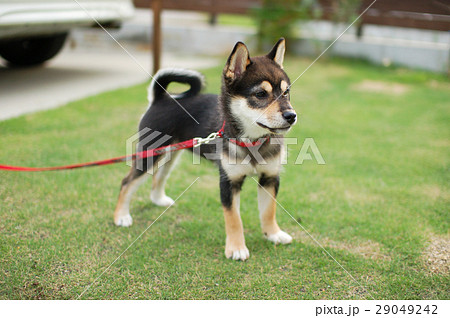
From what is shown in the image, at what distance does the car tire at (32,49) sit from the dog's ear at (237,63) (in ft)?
22.0

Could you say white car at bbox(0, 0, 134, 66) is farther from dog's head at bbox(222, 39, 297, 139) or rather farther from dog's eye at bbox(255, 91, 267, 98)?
dog's eye at bbox(255, 91, 267, 98)

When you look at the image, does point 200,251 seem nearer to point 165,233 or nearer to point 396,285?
point 165,233

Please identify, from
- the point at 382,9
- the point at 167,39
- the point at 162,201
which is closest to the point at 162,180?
the point at 162,201

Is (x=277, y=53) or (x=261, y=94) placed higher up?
(x=277, y=53)

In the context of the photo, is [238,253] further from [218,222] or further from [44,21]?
[44,21]

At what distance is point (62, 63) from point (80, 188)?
6056 millimetres

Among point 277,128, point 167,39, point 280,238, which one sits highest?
point 277,128

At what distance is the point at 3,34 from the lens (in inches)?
235

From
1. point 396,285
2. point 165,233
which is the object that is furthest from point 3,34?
point 396,285

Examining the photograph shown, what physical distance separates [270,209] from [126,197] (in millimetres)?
1226

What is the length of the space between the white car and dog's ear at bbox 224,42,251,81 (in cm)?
368

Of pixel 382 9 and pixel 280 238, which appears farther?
pixel 382 9

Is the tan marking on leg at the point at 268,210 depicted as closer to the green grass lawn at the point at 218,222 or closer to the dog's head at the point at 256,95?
the green grass lawn at the point at 218,222

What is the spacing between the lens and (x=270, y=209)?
325cm
